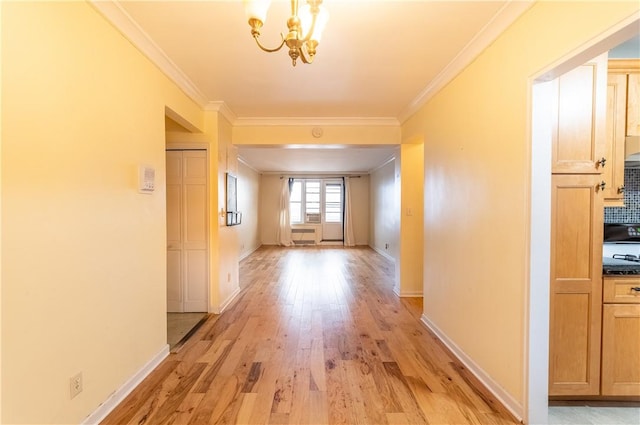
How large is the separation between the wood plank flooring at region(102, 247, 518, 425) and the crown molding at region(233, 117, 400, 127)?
2.43m

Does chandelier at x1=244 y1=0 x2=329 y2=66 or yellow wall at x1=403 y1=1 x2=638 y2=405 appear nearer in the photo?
chandelier at x1=244 y1=0 x2=329 y2=66

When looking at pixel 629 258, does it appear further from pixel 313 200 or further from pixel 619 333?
pixel 313 200

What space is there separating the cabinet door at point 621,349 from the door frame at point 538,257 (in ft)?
1.73

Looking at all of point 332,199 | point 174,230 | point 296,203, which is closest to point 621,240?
point 174,230

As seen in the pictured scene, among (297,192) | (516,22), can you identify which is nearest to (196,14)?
(516,22)

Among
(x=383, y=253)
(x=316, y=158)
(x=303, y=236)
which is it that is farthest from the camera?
(x=303, y=236)

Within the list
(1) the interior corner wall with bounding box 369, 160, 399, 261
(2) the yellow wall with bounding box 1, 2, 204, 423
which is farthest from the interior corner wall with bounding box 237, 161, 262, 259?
(2) the yellow wall with bounding box 1, 2, 204, 423

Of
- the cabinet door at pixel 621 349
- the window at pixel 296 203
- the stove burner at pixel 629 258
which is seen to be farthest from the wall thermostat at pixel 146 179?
the window at pixel 296 203

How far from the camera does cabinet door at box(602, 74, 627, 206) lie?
176 cm

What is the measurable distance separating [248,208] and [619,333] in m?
7.01

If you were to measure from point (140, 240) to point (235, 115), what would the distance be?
2201 mm

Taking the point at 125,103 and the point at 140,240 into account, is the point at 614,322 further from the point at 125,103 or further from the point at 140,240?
the point at 125,103

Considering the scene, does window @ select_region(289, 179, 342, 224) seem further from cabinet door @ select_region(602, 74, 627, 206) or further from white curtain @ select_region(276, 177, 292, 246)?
cabinet door @ select_region(602, 74, 627, 206)

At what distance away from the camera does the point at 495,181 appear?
6.03 feet
